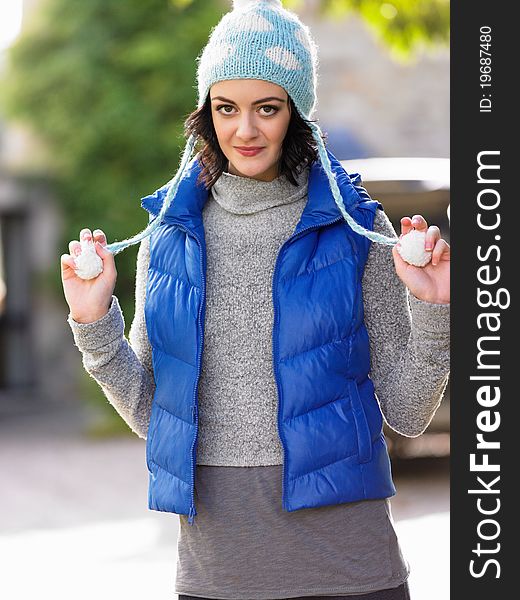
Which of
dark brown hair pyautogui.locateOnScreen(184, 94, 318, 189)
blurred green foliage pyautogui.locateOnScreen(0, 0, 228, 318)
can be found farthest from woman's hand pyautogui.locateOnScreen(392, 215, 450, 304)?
blurred green foliage pyautogui.locateOnScreen(0, 0, 228, 318)

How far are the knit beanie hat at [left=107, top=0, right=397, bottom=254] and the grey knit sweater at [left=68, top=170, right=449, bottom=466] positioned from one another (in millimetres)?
102

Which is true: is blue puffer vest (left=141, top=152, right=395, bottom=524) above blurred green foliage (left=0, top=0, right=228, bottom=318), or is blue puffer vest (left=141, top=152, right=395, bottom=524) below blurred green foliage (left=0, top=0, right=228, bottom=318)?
below

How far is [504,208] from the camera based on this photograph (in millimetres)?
1814

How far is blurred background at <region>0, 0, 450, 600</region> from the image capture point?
7.02 metres

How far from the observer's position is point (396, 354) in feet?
7.72

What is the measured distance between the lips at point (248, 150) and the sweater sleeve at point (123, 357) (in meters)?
0.33

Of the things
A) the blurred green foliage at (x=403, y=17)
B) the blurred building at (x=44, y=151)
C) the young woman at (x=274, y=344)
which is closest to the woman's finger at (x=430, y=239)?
the young woman at (x=274, y=344)

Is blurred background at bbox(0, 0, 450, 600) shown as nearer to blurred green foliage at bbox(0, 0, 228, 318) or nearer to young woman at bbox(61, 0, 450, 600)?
blurred green foliage at bbox(0, 0, 228, 318)

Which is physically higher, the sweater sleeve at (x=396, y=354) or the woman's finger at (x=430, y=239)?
the woman's finger at (x=430, y=239)

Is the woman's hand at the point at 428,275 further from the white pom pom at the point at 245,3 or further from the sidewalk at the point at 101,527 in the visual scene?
the sidewalk at the point at 101,527

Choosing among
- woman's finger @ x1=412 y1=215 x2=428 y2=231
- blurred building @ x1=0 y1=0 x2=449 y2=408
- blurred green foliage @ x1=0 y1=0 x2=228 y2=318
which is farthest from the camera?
blurred building @ x1=0 y1=0 x2=449 y2=408

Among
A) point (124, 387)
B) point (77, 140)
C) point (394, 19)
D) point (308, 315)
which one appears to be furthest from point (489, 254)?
point (77, 140)

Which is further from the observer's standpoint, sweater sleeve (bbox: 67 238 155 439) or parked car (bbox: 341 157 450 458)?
parked car (bbox: 341 157 450 458)

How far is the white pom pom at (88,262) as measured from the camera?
7.68ft
